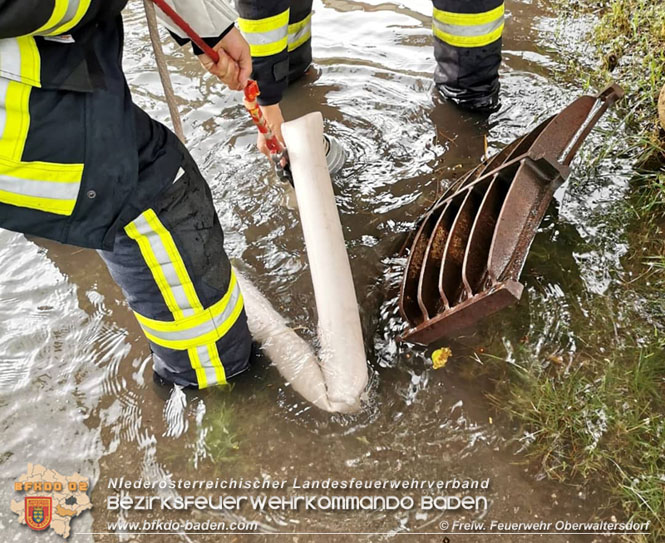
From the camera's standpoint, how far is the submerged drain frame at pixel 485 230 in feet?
6.18

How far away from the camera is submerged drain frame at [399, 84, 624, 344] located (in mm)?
1884

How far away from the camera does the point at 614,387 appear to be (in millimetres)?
1914

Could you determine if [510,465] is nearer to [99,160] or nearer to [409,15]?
[99,160]

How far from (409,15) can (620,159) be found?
75.6 inches

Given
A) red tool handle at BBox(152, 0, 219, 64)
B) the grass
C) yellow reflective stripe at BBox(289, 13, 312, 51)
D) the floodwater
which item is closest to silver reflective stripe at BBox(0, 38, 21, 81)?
red tool handle at BBox(152, 0, 219, 64)

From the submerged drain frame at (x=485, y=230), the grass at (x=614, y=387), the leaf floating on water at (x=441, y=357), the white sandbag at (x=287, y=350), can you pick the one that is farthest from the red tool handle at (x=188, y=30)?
the grass at (x=614, y=387)

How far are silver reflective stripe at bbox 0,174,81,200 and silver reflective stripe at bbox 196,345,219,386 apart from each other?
705 mm

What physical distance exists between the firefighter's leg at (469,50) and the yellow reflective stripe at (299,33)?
0.79 m

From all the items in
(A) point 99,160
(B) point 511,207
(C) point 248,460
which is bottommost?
(C) point 248,460

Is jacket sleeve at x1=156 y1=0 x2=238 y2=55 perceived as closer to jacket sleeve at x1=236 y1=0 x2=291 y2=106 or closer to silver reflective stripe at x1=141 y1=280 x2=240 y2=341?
jacket sleeve at x1=236 y1=0 x2=291 y2=106

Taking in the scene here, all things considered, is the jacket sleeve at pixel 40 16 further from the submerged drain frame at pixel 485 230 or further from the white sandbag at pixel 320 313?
the submerged drain frame at pixel 485 230

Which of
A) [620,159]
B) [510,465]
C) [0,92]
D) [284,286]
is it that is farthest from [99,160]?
[620,159]

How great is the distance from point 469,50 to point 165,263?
2050 millimetres

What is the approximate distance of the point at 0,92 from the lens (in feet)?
3.97
